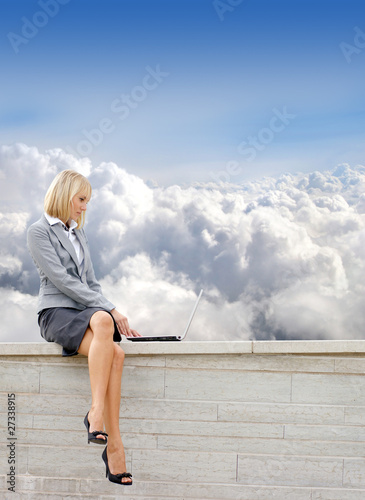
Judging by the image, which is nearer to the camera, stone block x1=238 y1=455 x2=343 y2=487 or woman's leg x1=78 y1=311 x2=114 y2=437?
woman's leg x1=78 y1=311 x2=114 y2=437

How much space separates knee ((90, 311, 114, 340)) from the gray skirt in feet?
0.14

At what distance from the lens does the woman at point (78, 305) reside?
3.02 metres

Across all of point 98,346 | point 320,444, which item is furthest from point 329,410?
point 98,346

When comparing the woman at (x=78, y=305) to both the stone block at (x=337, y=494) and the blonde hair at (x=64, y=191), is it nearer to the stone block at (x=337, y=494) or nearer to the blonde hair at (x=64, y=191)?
the blonde hair at (x=64, y=191)

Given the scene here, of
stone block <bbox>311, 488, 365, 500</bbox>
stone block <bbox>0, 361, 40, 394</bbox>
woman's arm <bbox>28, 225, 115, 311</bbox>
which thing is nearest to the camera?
woman's arm <bbox>28, 225, 115, 311</bbox>

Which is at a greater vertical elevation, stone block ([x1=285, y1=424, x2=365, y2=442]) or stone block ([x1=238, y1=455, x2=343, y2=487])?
stone block ([x1=285, y1=424, x2=365, y2=442])

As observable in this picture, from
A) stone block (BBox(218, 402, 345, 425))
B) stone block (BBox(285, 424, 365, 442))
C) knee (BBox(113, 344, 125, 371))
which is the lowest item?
stone block (BBox(285, 424, 365, 442))

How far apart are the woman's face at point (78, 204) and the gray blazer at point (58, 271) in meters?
0.11

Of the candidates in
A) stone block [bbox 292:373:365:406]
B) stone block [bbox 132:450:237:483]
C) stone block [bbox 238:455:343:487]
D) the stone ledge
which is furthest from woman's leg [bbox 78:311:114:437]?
stone block [bbox 292:373:365:406]

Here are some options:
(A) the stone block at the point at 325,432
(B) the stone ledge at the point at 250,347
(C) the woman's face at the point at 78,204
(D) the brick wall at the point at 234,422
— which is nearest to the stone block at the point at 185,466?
(D) the brick wall at the point at 234,422

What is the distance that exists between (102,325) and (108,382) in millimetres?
292

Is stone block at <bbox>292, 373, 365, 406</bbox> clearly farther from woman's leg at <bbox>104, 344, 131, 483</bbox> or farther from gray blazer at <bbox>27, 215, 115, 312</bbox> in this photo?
gray blazer at <bbox>27, 215, 115, 312</bbox>

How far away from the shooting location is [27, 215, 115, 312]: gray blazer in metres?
3.19

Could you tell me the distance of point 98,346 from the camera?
9.83 feet
